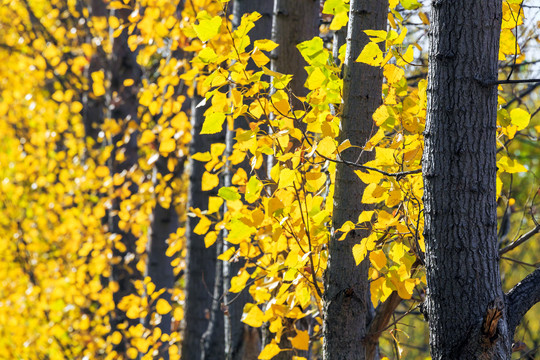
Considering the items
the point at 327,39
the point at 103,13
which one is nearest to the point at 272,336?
the point at 327,39

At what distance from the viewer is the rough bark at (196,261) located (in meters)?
3.75

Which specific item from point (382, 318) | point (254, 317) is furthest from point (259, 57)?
point (382, 318)

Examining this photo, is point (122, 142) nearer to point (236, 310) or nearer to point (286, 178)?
point (236, 310)

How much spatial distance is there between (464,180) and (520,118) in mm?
411

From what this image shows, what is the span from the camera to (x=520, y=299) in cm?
147

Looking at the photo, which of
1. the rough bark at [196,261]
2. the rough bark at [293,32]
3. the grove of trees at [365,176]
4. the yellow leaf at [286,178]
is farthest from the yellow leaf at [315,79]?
the rough bark at [196,261]

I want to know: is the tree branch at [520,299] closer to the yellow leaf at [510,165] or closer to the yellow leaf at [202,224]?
the yellow leaf at [510,165]

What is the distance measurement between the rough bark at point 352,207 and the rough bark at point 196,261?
180 centimetres

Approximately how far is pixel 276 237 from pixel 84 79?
19.0ft

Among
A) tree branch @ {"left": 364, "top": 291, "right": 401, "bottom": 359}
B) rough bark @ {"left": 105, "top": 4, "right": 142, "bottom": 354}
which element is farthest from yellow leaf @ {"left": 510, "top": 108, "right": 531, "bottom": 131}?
rough bark @ {"left": 105, "top": 4, "right": 142, "bottom": 354}

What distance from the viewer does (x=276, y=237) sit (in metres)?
1.79

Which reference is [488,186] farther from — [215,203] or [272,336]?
[272,336]

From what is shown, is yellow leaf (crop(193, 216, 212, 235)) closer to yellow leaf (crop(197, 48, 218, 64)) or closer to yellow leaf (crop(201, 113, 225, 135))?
yellow leaf (crop(201, 113, 225, 135))

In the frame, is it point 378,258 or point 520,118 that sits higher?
point 520,118
